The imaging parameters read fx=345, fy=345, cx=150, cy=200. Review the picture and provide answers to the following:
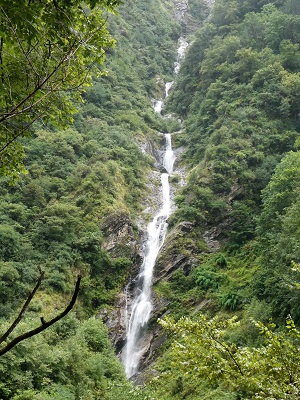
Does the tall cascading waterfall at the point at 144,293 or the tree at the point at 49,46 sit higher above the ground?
the tree at the point at 49,46

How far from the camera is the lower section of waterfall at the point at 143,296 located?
17.7m

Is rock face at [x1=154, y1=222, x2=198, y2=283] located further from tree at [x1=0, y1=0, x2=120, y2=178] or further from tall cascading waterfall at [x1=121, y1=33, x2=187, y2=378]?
tree at [x1=0, y1=0, x2=120, y2=178]

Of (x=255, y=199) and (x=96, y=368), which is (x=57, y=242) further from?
(x=255, y=199)

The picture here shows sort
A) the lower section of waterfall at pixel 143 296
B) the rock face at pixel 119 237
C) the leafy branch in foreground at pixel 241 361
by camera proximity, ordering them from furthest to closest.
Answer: the rock face at pixel 119 237, the lower section of waterfall at pixel 143 296, the leafy branch in foreground at pixel 241 361

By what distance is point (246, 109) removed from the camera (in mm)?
27453

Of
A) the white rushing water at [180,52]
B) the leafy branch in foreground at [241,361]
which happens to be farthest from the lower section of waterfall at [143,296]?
the white rushing water at [180,52]

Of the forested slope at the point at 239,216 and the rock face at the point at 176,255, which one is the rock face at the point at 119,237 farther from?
the forested slope at the point at 239,216

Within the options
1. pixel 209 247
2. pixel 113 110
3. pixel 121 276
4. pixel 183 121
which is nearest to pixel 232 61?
pixel 183 121

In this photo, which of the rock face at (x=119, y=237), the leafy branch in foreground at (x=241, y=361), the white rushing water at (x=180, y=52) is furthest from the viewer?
the white rushing water at (x=180, y=52)

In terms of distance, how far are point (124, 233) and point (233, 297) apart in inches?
327

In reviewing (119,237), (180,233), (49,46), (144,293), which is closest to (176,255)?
(180,233)

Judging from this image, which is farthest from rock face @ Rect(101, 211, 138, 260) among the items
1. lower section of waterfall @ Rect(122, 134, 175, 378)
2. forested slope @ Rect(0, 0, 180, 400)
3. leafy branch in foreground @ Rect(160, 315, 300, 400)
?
leafy branch in foreground @ Rect(160, 315, 300, 400)

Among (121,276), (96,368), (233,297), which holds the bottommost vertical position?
(121,276)

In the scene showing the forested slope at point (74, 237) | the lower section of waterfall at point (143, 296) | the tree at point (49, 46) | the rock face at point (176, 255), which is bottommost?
the lower section of waterfall at point (143, 296)
